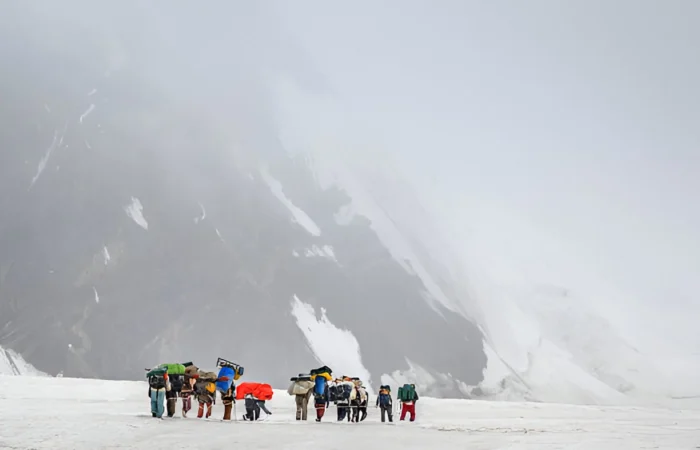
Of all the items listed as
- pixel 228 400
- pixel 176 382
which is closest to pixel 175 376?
pixel 176 382

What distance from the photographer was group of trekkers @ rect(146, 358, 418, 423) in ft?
63.3

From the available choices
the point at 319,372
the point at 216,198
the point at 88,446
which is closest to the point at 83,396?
the point at 319,372

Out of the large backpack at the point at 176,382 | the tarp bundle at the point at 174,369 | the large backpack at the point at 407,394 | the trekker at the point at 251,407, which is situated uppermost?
the tarp bundle at the point at 174,369

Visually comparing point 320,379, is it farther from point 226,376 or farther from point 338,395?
point 226,376

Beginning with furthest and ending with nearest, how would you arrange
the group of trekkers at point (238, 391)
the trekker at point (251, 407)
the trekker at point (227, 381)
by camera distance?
the trekker at point (251, 407) < the trekker at point (227, 381) < the group of trekkers at point (238, 391)

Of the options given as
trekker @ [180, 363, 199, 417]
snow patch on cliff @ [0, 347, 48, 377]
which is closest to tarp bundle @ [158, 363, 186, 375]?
trekker @ [180, 363, 199, 417]

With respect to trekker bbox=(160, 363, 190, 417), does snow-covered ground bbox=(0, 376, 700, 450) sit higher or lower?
lower

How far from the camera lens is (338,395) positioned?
22.5m

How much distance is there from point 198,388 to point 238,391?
145 cm

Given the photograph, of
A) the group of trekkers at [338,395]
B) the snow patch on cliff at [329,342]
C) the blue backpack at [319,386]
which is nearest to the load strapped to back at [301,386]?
the group of trekkers at [338,395]

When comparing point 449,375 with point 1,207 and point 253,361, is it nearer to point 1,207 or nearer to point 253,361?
point 253,361

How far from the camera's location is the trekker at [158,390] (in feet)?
60.6

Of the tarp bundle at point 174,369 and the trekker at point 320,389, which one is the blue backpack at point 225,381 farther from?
the trekker at point 320,389

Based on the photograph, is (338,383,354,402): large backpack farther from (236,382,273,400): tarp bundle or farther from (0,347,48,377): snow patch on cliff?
(0,347,48,377): snow patch on cliff
